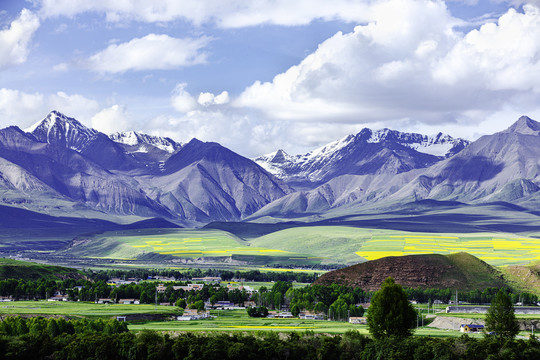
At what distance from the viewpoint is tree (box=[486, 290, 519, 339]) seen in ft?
Answer: 358

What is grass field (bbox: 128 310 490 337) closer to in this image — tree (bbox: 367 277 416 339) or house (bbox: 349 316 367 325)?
house (bbox: 349 316 367 325)

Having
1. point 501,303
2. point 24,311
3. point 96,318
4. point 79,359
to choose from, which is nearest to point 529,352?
point 501,303

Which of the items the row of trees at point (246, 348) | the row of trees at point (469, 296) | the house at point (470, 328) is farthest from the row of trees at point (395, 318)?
the row of trees at point (469, 296)

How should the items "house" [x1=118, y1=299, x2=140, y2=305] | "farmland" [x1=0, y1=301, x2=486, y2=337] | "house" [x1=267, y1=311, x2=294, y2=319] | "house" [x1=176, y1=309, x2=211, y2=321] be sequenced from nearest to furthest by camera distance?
"farmland" [x1=0, y1=301, x2=486, y2=337]
"house" [x1=176, y1=309, x2=211, y2=321]
"house" [x1=267, y1=311, x2=294, y2=319]
"house" [x1=118, y1=299, x2=140, y2=305]

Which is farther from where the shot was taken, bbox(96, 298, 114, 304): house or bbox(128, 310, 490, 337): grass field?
bbox(96, 298, 114, 304): house

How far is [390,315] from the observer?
10800 cm

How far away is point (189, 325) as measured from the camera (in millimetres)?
131875

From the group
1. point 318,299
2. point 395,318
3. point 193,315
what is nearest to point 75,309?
point 193,315

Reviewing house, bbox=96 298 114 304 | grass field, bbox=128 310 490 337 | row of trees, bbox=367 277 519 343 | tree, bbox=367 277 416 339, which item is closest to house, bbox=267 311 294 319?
grass field, bbox=128 310 490 337

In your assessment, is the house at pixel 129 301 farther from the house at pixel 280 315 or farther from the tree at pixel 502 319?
the tree at pixel 502 319

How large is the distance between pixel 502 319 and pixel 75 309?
7537cm

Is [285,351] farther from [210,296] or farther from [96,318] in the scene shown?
[210,296]

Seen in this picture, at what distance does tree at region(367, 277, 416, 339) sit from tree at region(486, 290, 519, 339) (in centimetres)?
1171

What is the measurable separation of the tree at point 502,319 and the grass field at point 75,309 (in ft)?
203
